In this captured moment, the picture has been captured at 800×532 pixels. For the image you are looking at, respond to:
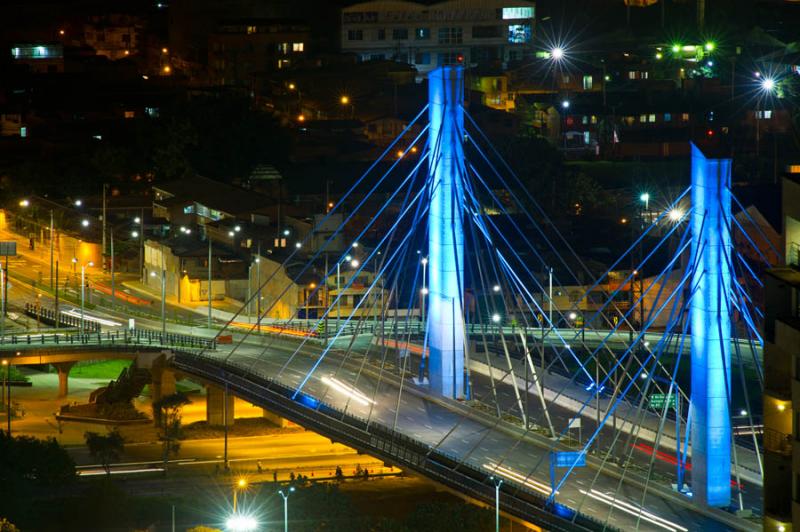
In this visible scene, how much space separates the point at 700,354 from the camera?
55125 mm

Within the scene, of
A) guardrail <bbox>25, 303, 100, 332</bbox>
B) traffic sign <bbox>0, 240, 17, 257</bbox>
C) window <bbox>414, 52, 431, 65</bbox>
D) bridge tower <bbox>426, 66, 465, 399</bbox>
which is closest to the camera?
bridge tower <bbox>426, 66, 465, 399</bbox>

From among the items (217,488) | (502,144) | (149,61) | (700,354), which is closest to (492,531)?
(700,354)

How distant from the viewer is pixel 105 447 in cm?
6844

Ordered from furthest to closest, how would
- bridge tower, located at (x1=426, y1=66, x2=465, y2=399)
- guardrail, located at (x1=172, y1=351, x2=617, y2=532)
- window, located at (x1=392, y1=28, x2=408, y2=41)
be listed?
window, located at (x1=392, y1=28, x2=408, y2=41) → bridge tower, located at (x1=426, y1=66, x2=465, y2=399) → guardrail, located at (x1=172, y1=351, x2=617, y2=532)

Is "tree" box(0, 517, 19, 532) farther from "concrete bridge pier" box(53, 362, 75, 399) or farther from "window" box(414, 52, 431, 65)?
"window" box(414, 52, 431, 65)

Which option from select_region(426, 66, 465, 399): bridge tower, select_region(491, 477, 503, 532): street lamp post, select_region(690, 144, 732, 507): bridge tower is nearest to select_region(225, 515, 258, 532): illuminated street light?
select_region(491, 477, 503, 532): street lamp post

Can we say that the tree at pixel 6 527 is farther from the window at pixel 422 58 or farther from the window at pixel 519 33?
the window at pixel 519 33

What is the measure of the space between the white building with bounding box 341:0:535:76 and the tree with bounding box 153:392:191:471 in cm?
6136

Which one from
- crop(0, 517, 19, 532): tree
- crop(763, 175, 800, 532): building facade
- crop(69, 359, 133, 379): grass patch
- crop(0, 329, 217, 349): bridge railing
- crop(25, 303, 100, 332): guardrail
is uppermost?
crop(763, 175, 800, 532): building facade

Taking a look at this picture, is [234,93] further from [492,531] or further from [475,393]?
[492,531]

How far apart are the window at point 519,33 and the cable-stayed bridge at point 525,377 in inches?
1603

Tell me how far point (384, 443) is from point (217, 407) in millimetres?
14036

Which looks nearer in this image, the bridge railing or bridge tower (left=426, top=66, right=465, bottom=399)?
bridge tower (left=426, top=66, right=465, bottom=399)

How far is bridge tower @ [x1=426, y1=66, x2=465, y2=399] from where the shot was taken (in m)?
67.9
